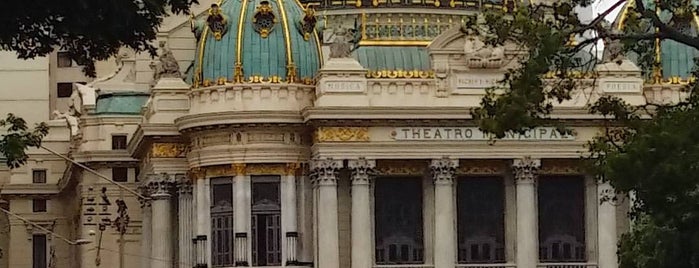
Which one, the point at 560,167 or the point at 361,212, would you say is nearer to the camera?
the point at 361,212

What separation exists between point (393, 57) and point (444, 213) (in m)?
8.67

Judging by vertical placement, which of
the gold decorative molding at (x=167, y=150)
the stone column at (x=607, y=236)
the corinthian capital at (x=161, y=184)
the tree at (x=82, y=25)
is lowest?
the stone column at (x=607, y=236)

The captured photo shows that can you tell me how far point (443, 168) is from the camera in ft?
322

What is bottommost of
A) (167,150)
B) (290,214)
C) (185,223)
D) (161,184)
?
(185,223)

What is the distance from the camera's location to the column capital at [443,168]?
98.1m

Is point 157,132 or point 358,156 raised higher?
point 157,132

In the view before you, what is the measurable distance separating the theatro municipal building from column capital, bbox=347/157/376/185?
52mm

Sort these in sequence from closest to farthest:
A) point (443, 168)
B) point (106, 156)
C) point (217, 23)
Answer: point (443, 168), point (217, 23), point (106, 156)

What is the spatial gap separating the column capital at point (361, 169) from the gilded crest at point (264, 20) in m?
7.09

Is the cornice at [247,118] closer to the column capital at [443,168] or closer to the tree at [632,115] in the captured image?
the column capital at [443,168]

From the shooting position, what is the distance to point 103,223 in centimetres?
11175

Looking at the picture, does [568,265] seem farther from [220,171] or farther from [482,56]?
[220,171]

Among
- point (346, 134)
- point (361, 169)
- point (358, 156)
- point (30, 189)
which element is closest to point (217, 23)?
point (346, 134)

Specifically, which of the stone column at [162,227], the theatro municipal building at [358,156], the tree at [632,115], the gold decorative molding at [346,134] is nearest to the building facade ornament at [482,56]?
the theatro municipal building at [358,156]
